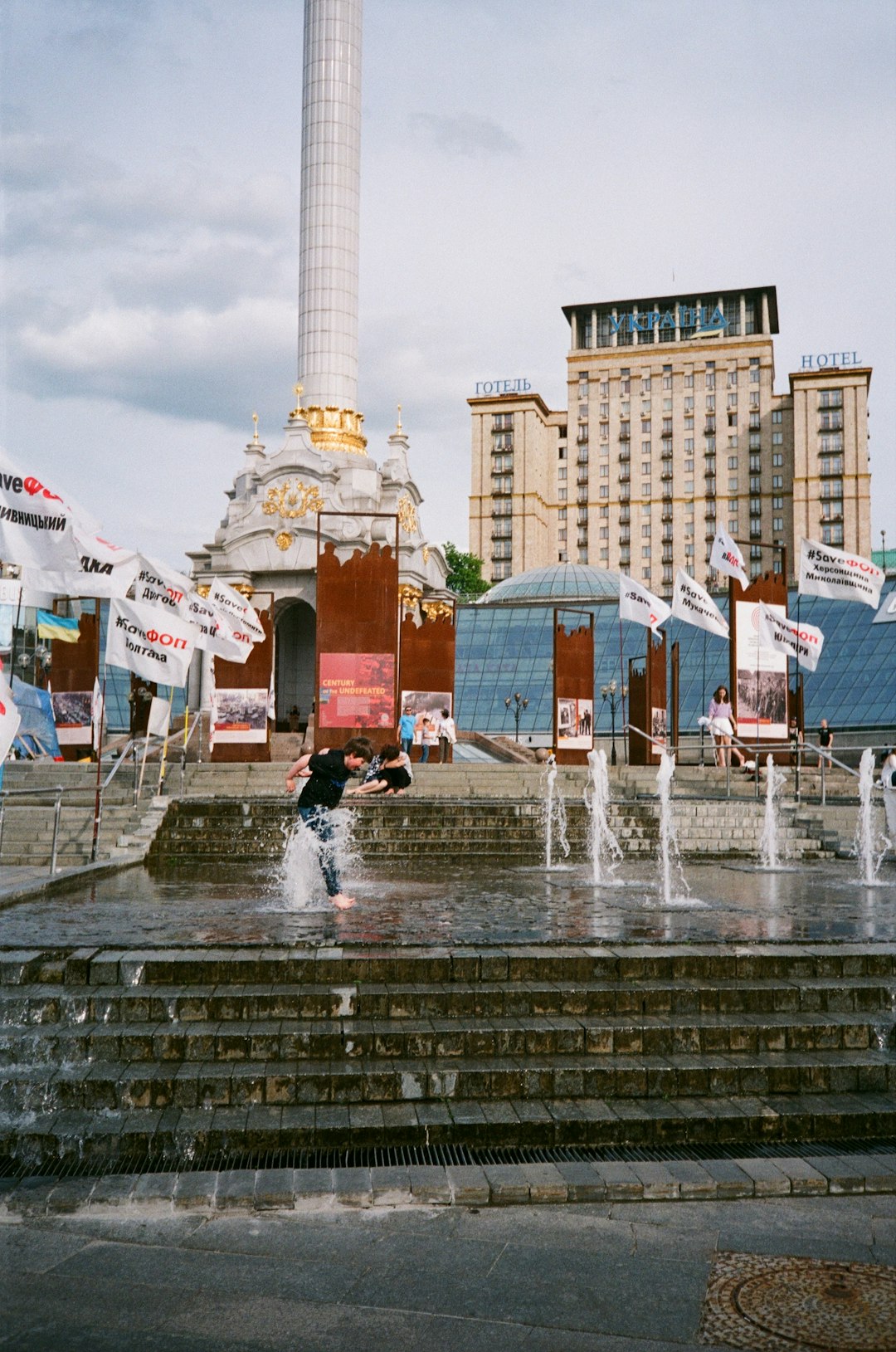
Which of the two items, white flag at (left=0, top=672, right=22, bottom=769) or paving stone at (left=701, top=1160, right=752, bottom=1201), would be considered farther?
white flag at (left=0, top=672, right=22, bottom=769)

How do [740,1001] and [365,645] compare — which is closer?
[740,1001]

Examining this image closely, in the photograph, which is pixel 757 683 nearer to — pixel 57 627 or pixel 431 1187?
pixel 57 627

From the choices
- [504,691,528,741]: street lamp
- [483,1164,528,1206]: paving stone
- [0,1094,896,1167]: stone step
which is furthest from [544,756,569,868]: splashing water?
[504,691,528,741]: street lamp

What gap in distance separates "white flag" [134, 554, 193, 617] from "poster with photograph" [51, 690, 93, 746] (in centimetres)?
949

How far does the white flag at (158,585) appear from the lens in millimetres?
14586

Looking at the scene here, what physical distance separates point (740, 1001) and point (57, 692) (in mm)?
19686

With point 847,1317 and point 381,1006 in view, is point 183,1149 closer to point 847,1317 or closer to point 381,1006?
point 381,1006

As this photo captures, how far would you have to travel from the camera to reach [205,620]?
17234mm

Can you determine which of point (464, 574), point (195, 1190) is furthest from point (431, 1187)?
point (464, 574)

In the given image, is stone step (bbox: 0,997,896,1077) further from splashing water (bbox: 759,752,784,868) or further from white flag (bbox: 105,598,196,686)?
white flag (bbox: 105,598,196,686)

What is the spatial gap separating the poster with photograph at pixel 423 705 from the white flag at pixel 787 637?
666 cm

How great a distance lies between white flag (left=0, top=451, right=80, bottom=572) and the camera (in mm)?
9141

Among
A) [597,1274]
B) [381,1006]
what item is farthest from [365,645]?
[597,1274]

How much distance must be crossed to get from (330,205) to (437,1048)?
119ft
